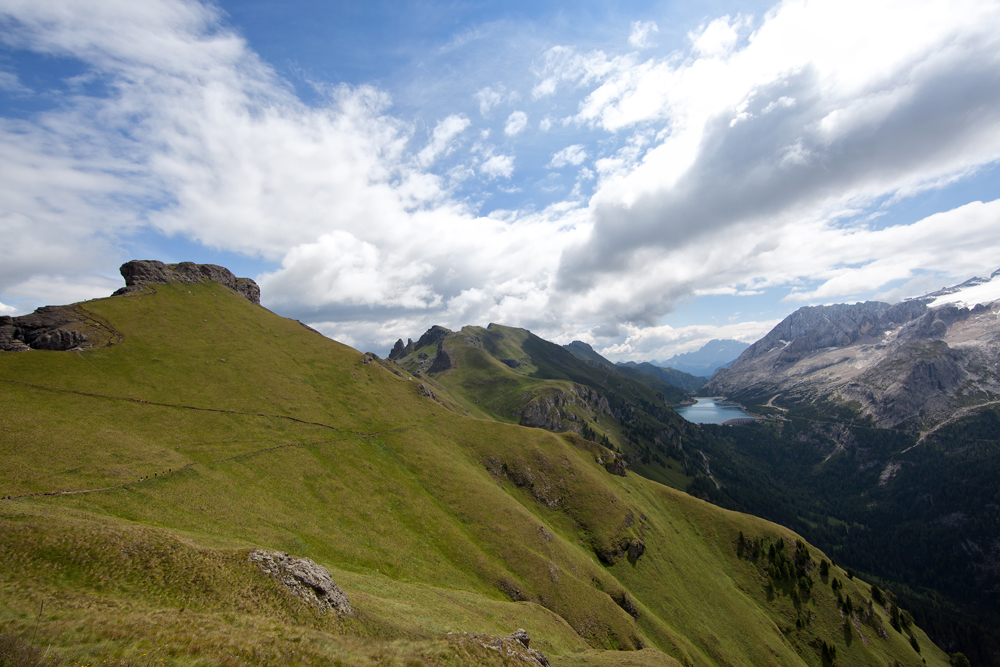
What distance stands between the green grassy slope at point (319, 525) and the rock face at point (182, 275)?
9.03 metres

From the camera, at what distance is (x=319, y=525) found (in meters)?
56.1

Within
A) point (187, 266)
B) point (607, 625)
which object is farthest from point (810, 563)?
point (187, 266)

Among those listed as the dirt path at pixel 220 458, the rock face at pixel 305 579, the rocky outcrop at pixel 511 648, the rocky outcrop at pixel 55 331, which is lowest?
the rocky outcrop at pixel 511 648

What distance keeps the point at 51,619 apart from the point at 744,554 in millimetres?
147305

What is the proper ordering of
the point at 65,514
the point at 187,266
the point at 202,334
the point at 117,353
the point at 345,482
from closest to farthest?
1. the point at 65,514
2. the point at 345,482
3. the point at 117,353
4. the point at 202,334
5. the point at 187,266

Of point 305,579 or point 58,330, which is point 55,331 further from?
point 305,579

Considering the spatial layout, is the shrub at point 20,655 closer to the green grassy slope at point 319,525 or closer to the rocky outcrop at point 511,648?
the green grassy slope at point 319,525

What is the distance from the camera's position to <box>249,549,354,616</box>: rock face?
28.8 meters

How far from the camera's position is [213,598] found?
2523 centimetres

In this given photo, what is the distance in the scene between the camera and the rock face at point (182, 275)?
117 m

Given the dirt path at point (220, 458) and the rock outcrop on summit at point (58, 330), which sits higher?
the rock outcrop on summit at point (58, 330)

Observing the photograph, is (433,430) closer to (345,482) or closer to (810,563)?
(345,482)

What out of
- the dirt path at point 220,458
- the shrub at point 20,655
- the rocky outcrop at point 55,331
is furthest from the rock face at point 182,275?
the shrub at point 20,655

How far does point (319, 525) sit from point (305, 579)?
30.6 meters
